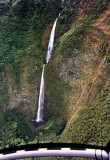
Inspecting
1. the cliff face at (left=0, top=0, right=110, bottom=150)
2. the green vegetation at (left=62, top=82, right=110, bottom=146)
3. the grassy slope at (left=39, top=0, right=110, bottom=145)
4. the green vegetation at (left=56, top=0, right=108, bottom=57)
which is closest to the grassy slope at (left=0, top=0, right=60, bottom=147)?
the cliff face at (left=0, top=0, right=110, bottom=150)

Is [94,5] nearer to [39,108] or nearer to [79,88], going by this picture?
[79,88]

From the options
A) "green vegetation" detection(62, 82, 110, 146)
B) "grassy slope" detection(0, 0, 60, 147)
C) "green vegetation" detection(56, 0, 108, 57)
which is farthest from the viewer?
"grassy slope" detection(0, 0, 60, 147)

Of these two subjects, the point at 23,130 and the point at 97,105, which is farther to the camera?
the point at 23,130

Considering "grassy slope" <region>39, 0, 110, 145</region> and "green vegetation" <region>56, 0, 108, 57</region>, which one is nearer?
"grassy slope" <region>39, 0, 110, 145</region>

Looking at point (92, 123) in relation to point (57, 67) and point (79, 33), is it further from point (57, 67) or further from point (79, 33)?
point (79, 33)

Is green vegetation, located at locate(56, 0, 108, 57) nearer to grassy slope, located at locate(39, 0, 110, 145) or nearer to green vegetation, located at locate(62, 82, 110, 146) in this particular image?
grassy slope, located at locate(39, 0, 110, 145)

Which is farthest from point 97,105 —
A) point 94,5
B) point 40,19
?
point 40,19

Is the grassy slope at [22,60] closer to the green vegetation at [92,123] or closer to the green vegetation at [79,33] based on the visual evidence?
the green vegetation at [79,33]

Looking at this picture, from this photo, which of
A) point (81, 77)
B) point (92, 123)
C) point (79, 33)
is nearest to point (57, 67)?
point (81, 77)
